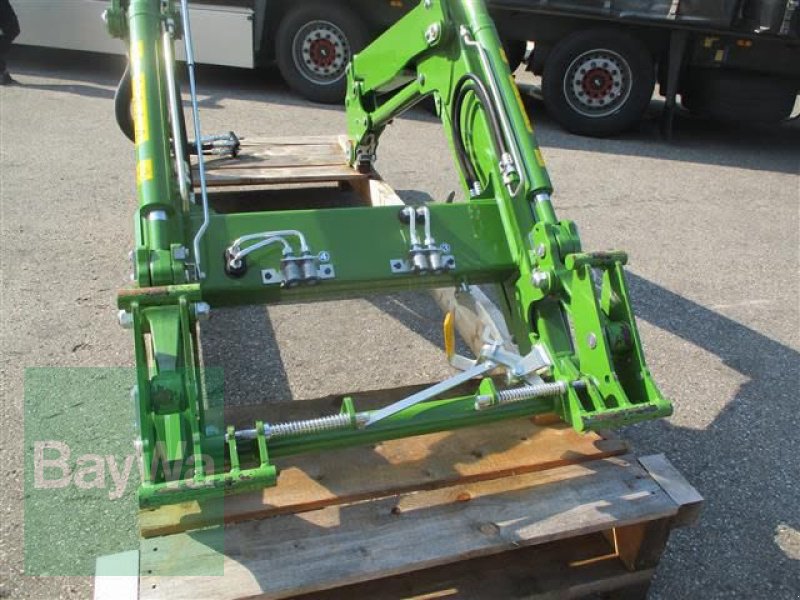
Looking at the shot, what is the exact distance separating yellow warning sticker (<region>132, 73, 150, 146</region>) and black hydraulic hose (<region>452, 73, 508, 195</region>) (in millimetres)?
1158

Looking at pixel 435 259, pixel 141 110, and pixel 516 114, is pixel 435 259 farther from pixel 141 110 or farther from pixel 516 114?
pixel 141 110

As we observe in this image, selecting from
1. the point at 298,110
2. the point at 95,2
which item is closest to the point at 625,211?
the point at 298,110

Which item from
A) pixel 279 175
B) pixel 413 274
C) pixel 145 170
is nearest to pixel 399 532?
pixel 413 274

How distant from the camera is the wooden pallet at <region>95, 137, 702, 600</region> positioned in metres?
1.78

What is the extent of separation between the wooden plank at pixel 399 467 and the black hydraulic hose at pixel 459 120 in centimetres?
101

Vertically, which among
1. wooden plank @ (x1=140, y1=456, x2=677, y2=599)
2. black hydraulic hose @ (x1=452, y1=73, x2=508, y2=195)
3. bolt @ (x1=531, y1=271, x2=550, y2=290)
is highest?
black hydraulic hose @ (x1=452, y1=73, x2=508, y2=195)

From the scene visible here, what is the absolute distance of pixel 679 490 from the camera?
206 centimetres

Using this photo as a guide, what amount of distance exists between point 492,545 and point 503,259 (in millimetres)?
1054

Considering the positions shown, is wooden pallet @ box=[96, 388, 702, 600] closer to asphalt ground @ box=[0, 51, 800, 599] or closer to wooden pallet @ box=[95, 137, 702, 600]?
wooden pallet @ box=[95, 137, 702, 600]

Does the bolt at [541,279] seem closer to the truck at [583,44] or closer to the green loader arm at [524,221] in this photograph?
the green loader arm at [524,221]

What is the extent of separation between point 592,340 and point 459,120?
3.92ft

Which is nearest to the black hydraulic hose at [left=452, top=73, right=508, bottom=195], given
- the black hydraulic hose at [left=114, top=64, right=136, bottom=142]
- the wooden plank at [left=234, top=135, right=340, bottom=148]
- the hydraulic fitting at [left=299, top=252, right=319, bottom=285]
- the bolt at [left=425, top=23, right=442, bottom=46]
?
the bolt at [left=425, top=23, right=442, bottom=46]

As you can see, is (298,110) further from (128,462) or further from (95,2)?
(128,462)

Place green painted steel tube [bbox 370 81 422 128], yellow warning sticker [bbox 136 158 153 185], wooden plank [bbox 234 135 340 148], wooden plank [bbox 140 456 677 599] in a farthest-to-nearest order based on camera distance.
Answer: wooden plank [bbox 234 135 340 148], green painted steel tube [bbox 370 81 422 128], yellow warning sticker [bbox 136 158 153 185], wooden plank [bbox 140 456 677 599]
